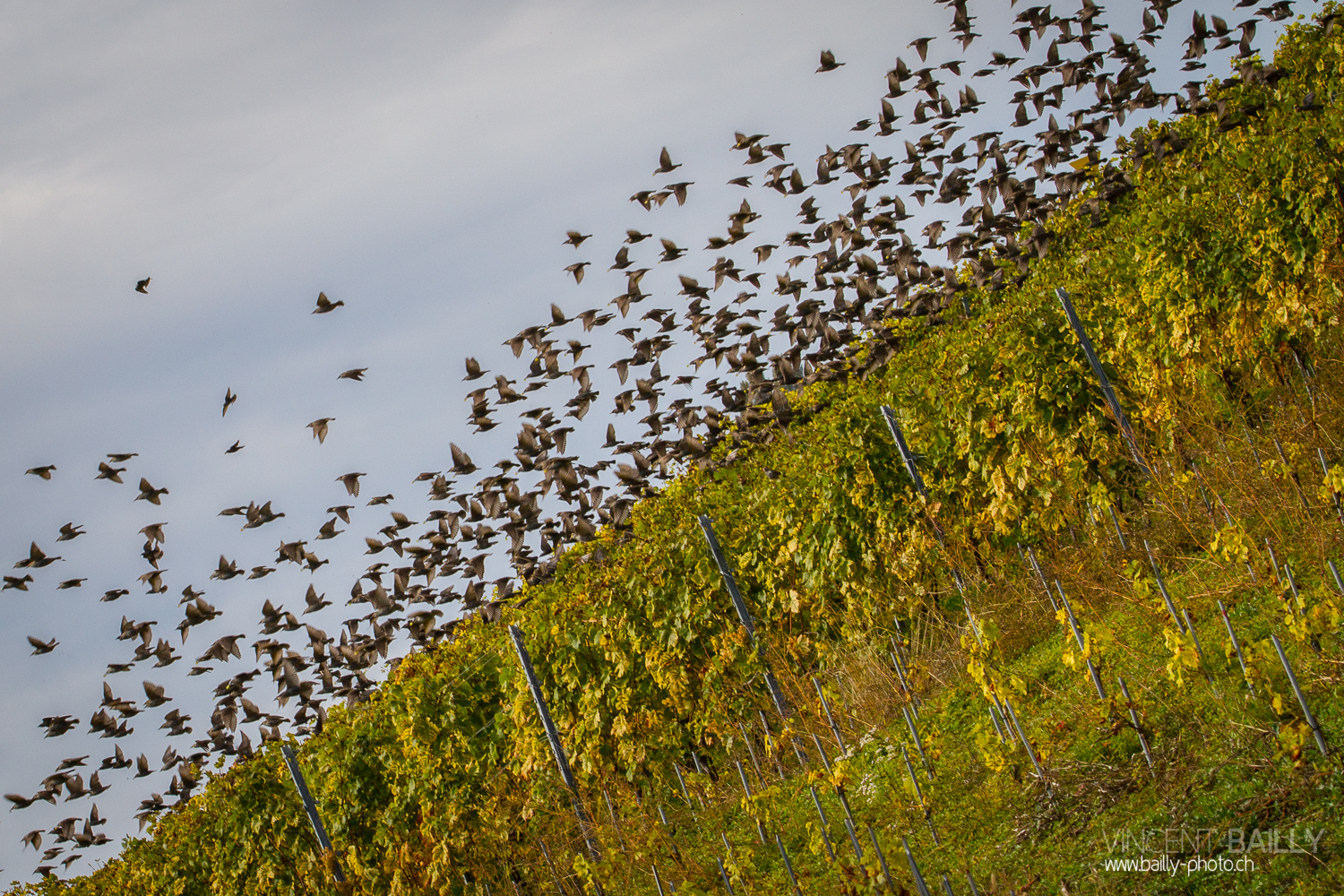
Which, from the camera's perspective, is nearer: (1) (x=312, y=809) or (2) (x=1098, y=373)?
(2) (x=1098, y=373)

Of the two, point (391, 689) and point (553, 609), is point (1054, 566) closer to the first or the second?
point (553, 609)

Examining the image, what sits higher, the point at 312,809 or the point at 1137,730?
the point at 1137,730

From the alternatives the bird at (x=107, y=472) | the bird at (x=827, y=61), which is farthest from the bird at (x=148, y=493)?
the bird at (x=827, y=61)

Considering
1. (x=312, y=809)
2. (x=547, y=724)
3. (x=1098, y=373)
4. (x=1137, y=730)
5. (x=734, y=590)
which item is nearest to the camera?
(x=1137, y=730)

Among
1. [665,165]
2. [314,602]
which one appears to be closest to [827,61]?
[665,165]

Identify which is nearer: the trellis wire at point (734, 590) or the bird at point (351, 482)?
the trellis wire at point (734, 590)

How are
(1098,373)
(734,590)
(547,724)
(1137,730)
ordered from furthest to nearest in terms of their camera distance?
(547,724)
(734,590)
(1098,373)
(1137,730)

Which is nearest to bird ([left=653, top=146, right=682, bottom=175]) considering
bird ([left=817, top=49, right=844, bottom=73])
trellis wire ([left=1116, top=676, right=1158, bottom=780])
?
bird ([left=817, top=49, right=844, bottom=73])

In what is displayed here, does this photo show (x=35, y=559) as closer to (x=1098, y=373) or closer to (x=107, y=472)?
(x=107, y=472)

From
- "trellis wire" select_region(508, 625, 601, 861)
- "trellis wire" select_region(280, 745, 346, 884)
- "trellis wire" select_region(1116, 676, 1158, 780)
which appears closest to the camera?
"trellis wire" select_region(1116, 676, 1158, 780)

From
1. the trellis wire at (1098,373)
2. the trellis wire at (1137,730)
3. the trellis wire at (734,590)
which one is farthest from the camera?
the trellis wire at (734,590)

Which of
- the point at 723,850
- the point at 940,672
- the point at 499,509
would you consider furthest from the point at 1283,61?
the point at 723,850

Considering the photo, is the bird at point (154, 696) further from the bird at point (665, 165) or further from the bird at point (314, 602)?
the bird at point (665, 165)

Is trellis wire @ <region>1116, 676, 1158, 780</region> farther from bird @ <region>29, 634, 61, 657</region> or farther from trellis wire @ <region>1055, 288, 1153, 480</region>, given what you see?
bird @ <region>29, 634, 61, 657</region>
